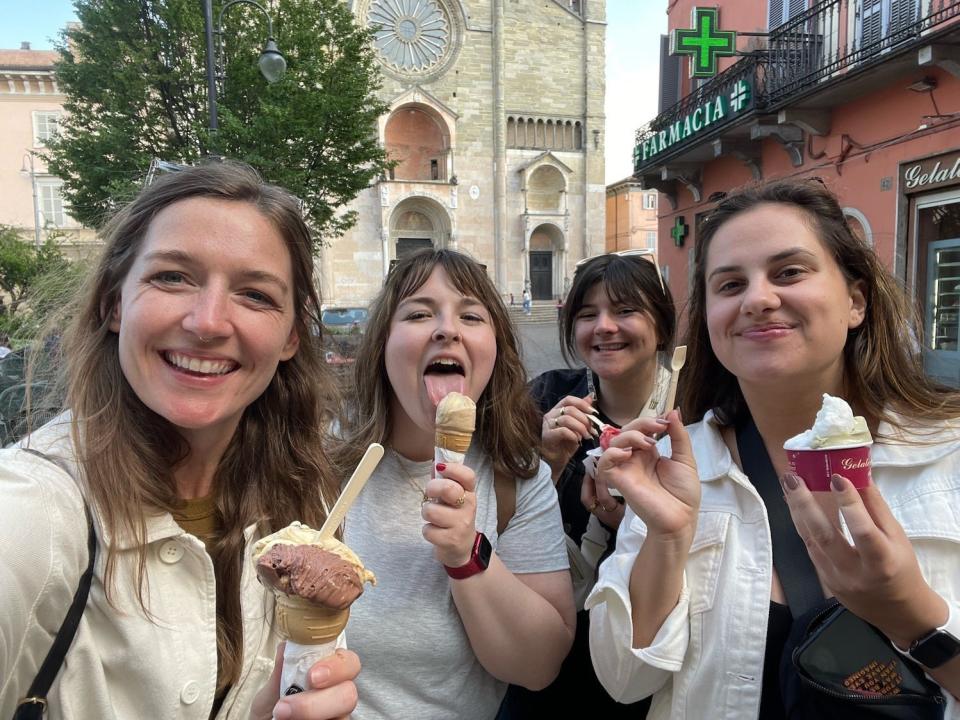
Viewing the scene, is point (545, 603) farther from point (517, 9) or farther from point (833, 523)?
point (517, 9)

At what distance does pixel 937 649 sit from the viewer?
53.8 inches

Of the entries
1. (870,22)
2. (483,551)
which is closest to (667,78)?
(870,22)

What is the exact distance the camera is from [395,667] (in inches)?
72.0

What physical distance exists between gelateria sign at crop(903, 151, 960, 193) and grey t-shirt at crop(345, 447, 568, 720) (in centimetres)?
879

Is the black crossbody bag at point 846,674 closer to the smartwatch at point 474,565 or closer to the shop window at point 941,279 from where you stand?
the smartwatch at point 474,565

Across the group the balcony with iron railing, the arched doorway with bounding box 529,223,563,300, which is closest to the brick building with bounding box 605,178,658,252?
the arched doorway with bounding box 529,223,563,300

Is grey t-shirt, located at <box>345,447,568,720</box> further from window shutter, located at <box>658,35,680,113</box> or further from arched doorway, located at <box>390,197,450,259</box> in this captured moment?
arched doorway, located at <box>390,197,450,259</box>

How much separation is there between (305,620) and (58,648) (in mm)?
534

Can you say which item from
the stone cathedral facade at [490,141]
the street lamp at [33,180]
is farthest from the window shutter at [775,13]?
the street lamp at [33,180]

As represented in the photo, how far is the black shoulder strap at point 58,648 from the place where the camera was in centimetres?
124

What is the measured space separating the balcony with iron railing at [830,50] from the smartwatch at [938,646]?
8495mm

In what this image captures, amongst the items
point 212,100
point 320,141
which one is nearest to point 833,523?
point 212,100

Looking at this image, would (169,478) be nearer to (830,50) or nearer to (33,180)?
(830,50)

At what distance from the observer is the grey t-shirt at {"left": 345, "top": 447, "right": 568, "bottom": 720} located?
1.83 meters
